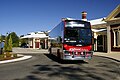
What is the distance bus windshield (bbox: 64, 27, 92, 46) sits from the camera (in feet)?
65.6

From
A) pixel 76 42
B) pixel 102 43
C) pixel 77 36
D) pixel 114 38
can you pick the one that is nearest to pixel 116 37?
pixel 114 38

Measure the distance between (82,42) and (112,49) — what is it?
63.5 ft

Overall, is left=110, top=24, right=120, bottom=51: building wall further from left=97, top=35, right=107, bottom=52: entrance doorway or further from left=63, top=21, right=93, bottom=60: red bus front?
left=63, top=21, right=93, bottom=60: red bus front

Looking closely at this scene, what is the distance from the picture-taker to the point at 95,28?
48281 millimetres

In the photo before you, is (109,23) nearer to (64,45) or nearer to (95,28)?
(95,28)

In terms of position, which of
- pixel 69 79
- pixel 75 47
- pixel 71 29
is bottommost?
pixel 69 79

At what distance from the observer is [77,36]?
66.3 ft

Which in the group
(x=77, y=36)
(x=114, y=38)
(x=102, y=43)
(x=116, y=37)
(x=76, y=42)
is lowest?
(x=76, y=42)

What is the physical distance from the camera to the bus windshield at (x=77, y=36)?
65.6 feet

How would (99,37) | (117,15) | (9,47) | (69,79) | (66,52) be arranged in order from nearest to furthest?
(69,79) → (66,52) → (9,47) → (117,15) → (99,37)

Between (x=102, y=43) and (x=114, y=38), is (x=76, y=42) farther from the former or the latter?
(x=102, y=43)

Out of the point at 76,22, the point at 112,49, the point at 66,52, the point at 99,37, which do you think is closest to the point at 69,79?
the point at 66,52

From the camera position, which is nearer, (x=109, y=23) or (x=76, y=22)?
(x=76, y=22)

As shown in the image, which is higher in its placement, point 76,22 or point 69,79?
point 76,22
